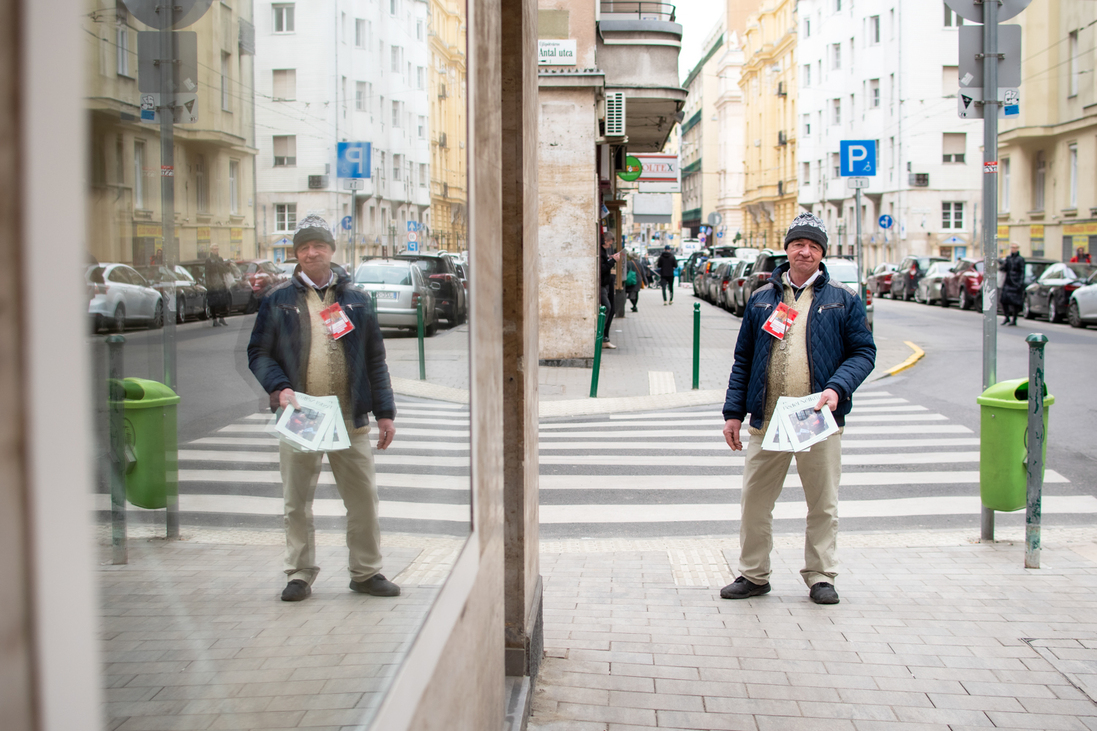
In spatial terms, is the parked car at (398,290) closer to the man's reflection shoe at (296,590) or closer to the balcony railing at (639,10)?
the man's reflection shoe at (296,590)

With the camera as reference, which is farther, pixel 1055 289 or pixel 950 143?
pixel 950 143

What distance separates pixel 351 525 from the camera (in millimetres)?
1697

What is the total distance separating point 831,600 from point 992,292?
2.63 metres

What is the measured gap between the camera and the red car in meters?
1.33

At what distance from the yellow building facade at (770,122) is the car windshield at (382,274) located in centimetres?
7340

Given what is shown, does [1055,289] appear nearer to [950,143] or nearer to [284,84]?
[284,84]

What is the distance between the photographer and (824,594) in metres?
5.06

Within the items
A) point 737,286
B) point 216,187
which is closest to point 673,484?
point 216,187

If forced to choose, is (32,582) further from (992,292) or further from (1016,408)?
(992,292)

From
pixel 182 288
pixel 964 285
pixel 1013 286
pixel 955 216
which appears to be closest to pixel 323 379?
pixel 182 288

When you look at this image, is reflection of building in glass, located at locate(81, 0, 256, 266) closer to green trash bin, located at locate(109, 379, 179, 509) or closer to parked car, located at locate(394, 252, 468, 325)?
green trash bin, located at locate(109, 379, 179, 509)

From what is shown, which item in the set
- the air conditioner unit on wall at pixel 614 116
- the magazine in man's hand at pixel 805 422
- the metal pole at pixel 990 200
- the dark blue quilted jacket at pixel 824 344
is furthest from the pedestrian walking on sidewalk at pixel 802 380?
the air conditioner unit on wall at pixel 614 116

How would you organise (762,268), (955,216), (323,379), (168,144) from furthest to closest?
(955,216) → (762,268) → (323,379) → (168,144)

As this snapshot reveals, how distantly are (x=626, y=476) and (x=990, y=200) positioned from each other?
11.6 feet
